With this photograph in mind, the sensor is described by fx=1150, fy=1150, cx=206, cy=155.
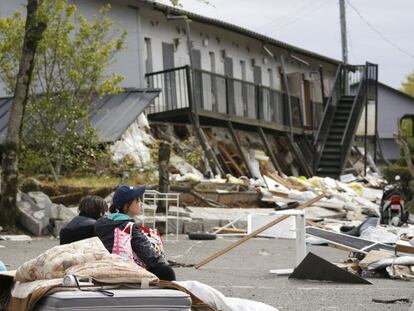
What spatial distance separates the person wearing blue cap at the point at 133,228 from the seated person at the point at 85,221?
0.47 meters

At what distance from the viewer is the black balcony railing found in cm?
3247

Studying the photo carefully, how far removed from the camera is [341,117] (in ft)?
137

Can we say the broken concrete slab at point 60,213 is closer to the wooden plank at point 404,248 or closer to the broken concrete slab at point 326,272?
the broken concrete slab at point 326,272

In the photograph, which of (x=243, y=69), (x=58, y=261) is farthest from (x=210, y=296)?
(x=243, y=69)

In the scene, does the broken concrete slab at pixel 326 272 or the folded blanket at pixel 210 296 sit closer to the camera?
the folded blanket at pixel 210 296

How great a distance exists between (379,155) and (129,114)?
23283 millimetres

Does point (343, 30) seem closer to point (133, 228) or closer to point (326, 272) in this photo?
point (326, 272)

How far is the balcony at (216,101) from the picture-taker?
32.3m

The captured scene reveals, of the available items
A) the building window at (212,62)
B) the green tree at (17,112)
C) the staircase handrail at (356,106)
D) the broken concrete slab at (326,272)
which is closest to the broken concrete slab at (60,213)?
the green tree at (17,112)

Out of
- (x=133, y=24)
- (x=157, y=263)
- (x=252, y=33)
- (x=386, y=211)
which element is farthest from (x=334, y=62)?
(x=157, y=263)

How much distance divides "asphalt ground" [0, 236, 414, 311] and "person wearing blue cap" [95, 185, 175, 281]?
2426 millimetres

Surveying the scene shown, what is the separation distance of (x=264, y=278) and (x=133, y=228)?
5.55 m

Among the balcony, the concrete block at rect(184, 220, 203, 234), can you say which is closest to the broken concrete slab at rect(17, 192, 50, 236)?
the concrete block at rect(184, 220, 203, 234)

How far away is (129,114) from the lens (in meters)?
29.0
